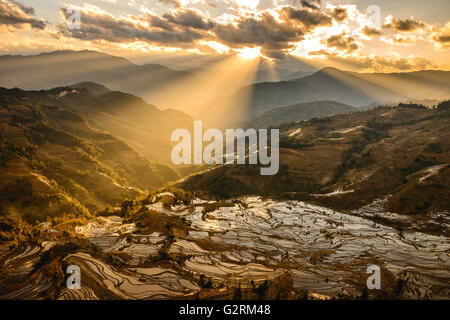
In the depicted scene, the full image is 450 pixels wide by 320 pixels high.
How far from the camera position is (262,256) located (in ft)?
101

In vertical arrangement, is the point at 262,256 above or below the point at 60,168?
above

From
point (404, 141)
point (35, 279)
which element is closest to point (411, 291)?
point (35, 279)

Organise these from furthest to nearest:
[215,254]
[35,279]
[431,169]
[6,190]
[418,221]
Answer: [431,169] → [6,190] → [418,221] → [215,254] → [35,279]

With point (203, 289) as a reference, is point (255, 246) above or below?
below

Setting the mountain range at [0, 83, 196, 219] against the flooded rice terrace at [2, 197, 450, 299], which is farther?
the mountain range at [0, 83, 196, 219]

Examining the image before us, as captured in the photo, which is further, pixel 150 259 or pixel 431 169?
pixel 431 169

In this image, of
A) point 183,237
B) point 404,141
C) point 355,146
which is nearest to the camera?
point 183,237

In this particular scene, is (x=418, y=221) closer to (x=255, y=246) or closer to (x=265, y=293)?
(x=255, y=246)

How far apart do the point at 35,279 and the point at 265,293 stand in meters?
18.5

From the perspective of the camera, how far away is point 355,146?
111 metres

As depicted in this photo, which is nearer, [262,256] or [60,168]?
[262,256]

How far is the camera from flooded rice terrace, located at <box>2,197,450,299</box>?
22.1 m

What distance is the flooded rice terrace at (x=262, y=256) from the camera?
22.1 metres

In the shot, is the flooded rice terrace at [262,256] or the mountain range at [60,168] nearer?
the flooded rice terrace at [262,256]
